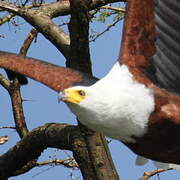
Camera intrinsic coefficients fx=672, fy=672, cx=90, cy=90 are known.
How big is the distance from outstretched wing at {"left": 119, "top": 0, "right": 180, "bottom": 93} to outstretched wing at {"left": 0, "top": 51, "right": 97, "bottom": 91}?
13.5 inches

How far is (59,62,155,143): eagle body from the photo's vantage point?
4.37 m

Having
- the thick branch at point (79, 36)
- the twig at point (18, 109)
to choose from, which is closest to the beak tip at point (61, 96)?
the thick branch at point (79, 36)

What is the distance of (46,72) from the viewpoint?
4.81m

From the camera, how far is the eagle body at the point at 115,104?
4.37 m

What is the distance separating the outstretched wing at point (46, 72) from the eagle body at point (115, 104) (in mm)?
188

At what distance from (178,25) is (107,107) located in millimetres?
775

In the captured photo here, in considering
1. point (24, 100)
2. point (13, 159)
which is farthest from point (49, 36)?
point (13, 159)

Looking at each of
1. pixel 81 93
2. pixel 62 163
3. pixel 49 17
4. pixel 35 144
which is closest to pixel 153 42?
pixel 81 93

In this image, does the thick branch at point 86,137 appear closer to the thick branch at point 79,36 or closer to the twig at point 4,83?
the thick branch at point 79,36

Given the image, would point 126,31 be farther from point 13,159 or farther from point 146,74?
point 13,159

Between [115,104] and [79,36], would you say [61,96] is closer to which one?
[115,104]

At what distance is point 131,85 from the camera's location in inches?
179

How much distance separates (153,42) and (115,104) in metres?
0.52

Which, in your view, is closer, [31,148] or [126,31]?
[126,31]
